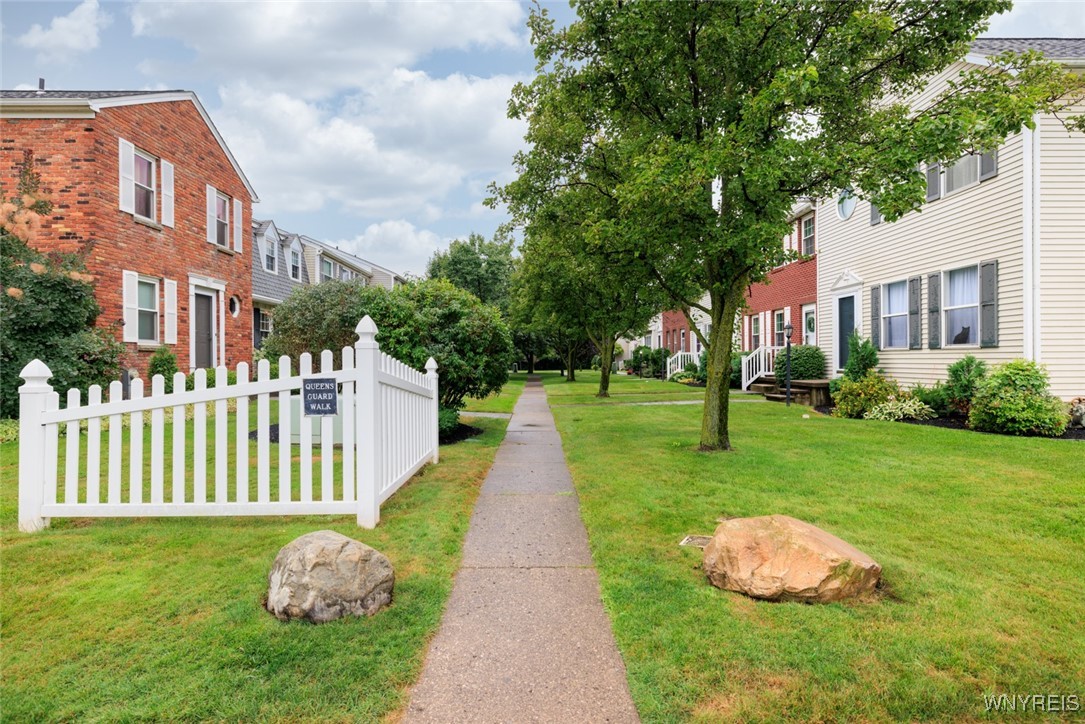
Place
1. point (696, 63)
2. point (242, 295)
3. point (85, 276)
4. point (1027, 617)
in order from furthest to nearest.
Answer: 1. point (242, 295)
2. point (85, 276)
3. point (696, 63)
4. point (1027, 617)

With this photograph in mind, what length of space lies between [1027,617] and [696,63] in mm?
6664

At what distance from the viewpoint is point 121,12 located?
8836 mm

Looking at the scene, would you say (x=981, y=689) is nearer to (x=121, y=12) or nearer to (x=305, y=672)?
(x=305, y=672)

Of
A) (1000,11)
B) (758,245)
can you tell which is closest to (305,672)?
(758,245)

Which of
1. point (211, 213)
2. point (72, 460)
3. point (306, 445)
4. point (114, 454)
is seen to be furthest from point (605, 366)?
point (72, 460)

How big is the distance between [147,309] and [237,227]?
15.5ft

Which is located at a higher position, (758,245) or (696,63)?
(696,63)

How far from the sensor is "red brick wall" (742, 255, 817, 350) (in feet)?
59.5

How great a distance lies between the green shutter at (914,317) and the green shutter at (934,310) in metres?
0.23

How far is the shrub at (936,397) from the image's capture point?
11.2 meters

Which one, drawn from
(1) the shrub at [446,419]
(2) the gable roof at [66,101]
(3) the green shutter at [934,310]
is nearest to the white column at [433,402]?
(1) the shrub at [446,419]

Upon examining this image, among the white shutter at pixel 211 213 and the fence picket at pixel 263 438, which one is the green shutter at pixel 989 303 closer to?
the fence picket at pixel 263 438

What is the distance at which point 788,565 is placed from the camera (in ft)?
10.7

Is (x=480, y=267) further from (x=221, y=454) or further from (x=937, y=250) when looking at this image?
(x=221, y=454)
